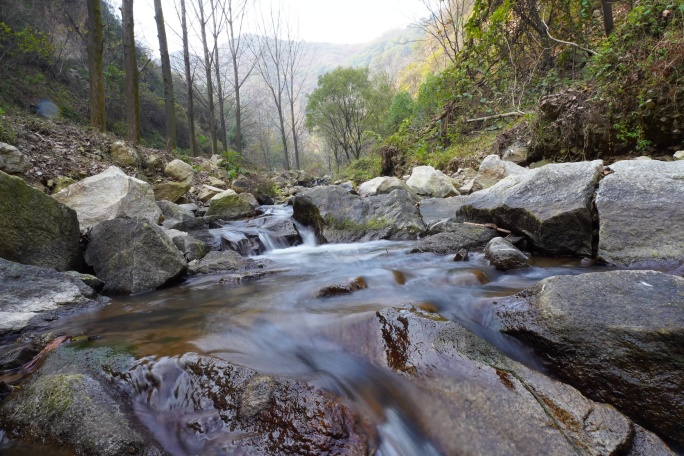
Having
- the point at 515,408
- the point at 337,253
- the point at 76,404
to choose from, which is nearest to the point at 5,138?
the point at 337,253

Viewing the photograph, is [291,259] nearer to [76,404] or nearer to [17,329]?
[17,329]

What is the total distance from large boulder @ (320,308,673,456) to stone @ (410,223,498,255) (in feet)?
7.42

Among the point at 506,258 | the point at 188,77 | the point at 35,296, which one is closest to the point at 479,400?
the point at 506,258

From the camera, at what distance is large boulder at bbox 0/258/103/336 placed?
2.48 metres

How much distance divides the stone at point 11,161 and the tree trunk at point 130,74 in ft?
15.8

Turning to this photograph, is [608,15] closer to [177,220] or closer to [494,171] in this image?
[494,171]

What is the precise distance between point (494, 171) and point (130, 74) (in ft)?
33.4

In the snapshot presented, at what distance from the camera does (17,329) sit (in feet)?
7.87

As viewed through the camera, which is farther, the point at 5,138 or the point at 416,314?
the point at 5,138

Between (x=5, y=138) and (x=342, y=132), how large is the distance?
24.2 m

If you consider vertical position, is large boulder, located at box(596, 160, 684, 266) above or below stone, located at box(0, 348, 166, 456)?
above

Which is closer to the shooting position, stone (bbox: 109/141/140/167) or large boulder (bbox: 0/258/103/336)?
large boulder (bbox: 0/258/103/336)

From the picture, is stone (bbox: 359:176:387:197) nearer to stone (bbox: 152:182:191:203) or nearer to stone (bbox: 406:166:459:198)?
stone (bbox: 406:166:459:198)

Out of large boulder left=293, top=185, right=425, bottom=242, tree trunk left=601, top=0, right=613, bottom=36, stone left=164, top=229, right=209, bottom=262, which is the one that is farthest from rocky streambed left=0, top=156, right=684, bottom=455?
tree trunk left=601, top=0, right=613, bottom=36
